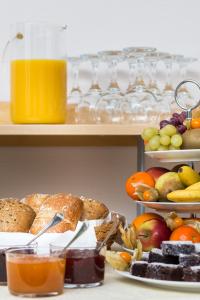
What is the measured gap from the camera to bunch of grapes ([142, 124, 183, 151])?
5.91 feet

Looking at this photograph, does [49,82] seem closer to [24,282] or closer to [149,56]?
[149,56]

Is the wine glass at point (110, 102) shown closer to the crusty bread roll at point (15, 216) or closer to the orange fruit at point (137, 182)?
the orange fruit at point (137, 182)

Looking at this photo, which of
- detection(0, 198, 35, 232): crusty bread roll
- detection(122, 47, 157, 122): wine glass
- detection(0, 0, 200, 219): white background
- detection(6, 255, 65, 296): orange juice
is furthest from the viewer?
detection(0, 0, 200, 219): white background

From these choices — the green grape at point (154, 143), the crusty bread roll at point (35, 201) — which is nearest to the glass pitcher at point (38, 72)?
the crusty bread roll at point (35, 201)

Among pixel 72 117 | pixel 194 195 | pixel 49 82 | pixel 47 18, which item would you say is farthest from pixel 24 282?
pixel 47 18

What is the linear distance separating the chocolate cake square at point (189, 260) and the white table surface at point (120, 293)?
0.06 m

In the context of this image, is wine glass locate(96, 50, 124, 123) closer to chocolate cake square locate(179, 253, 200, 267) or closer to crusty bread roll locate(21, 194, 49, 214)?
crusty bread roll locate(21, 194, 49, 214)

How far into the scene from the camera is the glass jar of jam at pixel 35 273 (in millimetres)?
1425

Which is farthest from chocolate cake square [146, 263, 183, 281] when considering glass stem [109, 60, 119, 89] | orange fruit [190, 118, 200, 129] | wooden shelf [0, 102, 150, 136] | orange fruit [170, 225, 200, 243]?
glass stem [109, 60, 119, 89]

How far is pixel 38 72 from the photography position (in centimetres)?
262

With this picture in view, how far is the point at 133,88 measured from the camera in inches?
104

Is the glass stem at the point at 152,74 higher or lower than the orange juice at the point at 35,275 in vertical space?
higher

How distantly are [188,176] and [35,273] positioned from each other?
52cm

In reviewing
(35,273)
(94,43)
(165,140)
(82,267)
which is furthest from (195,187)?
(94,43)
